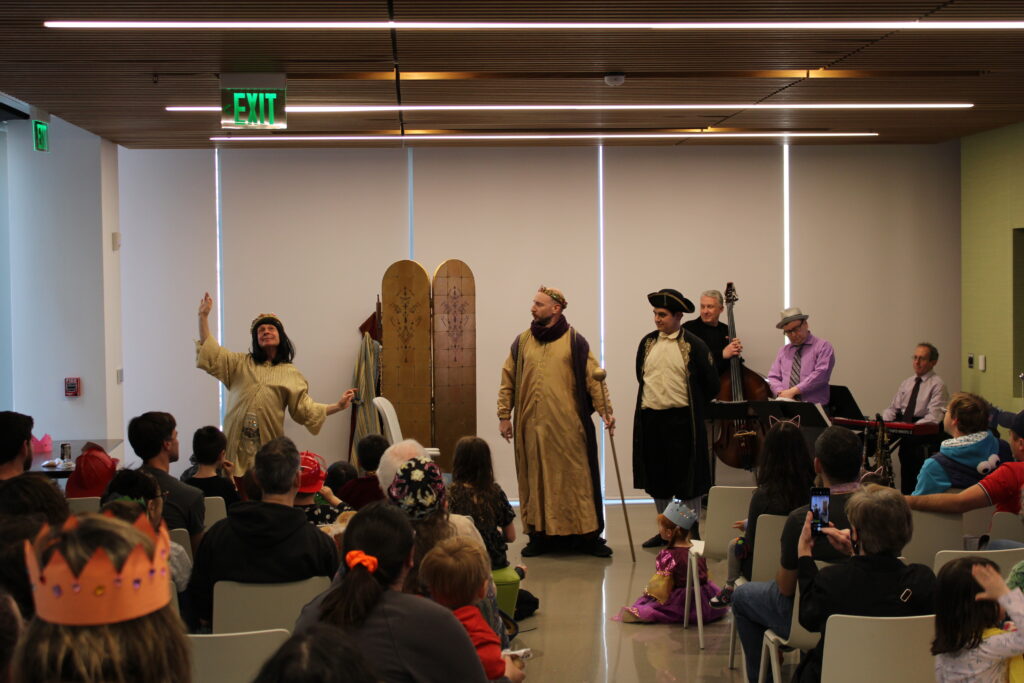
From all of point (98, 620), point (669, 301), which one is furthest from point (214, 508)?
point (669, 301)

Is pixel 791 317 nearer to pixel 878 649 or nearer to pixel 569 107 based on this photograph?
pixel 569 107

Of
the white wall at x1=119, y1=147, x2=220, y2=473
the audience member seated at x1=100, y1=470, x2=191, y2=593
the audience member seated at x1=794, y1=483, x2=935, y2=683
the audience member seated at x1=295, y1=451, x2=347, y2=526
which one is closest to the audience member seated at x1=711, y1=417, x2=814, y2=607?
the audience member seated at x1=794, y1=483, x2=935, y2=683

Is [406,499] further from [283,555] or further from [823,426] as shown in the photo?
[823,426]

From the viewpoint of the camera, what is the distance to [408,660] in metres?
2.22

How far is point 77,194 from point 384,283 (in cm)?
219

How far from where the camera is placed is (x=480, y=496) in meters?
4.29

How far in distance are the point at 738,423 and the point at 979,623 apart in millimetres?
4872

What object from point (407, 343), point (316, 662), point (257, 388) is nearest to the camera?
point (316, 662)

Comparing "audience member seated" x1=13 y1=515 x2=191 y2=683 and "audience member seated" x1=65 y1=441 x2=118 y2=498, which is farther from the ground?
"audience member seated" x1=13 y1=515 x2=191 y2=683

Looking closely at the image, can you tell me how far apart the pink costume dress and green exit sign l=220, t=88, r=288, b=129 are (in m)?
2.85

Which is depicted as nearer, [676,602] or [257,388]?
[676,602]

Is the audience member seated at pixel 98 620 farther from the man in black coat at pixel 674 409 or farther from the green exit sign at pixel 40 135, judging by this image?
the green exit sign at pixel 40 135

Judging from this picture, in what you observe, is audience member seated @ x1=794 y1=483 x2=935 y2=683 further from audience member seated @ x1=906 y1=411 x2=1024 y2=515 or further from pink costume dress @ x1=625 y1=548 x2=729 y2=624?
pink costume dress @ x1=625 y1=548 x2=729 y2=624

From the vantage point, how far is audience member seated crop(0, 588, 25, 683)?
165 cm
